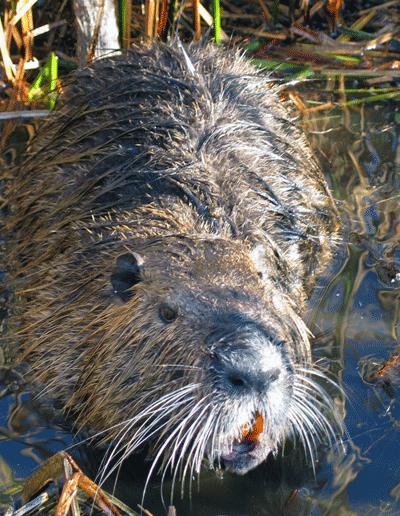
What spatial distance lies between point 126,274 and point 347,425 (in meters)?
1.07

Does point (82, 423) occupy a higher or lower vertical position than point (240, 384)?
lower

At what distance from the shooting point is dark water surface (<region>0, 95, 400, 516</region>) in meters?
2.58

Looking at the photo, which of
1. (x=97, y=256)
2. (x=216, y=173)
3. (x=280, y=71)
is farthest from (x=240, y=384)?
(x=280, y=71)

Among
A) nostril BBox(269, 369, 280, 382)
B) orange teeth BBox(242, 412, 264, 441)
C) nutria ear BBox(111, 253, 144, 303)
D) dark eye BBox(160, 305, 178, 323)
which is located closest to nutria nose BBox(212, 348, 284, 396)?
nostril BBox(269, 369, 280, 382)

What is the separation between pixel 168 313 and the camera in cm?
258

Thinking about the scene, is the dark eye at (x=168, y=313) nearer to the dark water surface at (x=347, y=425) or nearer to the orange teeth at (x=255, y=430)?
the orange teeth at (x=255, y=430)

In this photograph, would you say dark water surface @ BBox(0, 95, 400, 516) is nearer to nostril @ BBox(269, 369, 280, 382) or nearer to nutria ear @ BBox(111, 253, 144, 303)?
nostril @ BBox(269, 369, 280, 382)

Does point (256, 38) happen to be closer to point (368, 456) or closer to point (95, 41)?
point (95, 41)

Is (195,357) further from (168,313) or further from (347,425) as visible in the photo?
(347,425)

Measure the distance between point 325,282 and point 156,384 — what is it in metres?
1.47

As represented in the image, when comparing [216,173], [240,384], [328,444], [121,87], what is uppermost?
[121,87]

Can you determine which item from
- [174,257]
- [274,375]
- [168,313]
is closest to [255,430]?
[274,375]

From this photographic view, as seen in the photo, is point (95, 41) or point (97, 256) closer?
point (97, 256)

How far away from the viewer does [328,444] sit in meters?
2.80
